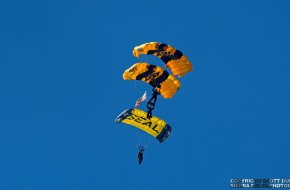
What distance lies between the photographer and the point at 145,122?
5469cm

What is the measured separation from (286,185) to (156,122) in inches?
869

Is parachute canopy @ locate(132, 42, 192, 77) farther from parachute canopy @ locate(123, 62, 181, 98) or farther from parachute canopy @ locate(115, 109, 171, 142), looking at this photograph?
parachute canopy @ locate(115, 109, 171, 142)

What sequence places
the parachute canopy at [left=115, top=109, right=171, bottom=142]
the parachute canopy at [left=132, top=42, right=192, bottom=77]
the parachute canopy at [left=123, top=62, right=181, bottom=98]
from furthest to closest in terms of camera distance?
the parachute canopy at [left=115, top=109, right=171, bottom=142], the parachute canopy at [left=123, top=62, right=181, bottom=98], the parachute canopy at [left=132, top=42, right=192, bottom=77]

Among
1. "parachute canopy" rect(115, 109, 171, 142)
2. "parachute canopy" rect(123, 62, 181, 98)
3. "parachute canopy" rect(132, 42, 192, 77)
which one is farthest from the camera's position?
"parachute canopy" rect(115, 109, 171, 142)

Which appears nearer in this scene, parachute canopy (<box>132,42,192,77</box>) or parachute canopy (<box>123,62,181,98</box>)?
parachute canopy (<box>132,42,192,77</box>)

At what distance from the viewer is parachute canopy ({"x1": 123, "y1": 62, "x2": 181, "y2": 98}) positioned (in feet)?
172

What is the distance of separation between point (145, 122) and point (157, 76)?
4.05 m

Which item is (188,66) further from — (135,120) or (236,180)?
(236,180)

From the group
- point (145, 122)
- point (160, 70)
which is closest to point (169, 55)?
point (160, 70)

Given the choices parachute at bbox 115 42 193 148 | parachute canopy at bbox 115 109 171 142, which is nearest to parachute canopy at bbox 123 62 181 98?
parachute at bbox 115 42 193 148

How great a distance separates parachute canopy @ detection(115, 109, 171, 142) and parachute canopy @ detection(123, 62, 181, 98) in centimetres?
273

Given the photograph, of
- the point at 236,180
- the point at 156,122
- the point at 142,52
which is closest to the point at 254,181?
the point at 236,180

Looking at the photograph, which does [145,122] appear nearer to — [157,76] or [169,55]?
[157,76]

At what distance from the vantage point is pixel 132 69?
2063 inches
